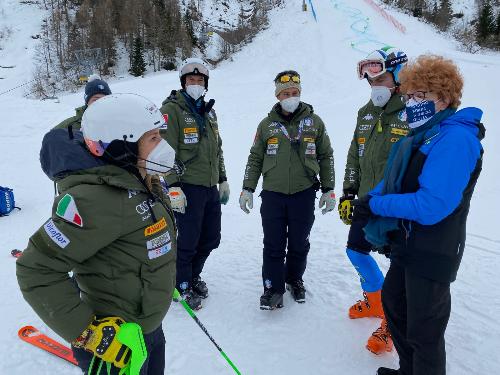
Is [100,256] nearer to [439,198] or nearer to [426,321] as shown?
[439,198]

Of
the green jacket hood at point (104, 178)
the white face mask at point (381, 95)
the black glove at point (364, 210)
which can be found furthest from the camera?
the white face mask at point (381, 95)

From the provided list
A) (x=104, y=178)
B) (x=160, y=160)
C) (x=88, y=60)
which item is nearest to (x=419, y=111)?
(x=160, y=160)

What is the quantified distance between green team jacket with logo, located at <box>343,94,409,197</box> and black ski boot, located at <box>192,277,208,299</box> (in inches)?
75.7

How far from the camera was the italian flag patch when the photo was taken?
1604mm

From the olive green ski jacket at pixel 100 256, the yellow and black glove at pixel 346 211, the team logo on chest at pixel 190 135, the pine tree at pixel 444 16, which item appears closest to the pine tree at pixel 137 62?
the pine tree at pixel 444 16

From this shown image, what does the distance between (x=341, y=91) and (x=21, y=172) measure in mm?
12341

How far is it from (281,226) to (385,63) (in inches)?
69.9

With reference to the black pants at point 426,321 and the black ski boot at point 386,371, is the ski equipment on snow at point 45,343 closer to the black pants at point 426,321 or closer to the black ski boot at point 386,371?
the black ski boot at point 386,371

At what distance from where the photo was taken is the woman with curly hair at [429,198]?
204 centimetres

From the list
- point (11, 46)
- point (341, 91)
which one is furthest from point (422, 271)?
point (11, 46)

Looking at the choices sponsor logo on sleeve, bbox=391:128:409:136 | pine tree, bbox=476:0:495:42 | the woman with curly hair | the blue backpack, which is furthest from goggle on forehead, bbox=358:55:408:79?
pine tree, bbox=476:0:495:42

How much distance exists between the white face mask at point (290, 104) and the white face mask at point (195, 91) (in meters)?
0.85

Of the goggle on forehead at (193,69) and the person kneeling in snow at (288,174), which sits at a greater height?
the goggle on forehead at (193,69)

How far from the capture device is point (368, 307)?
361 centimetres
